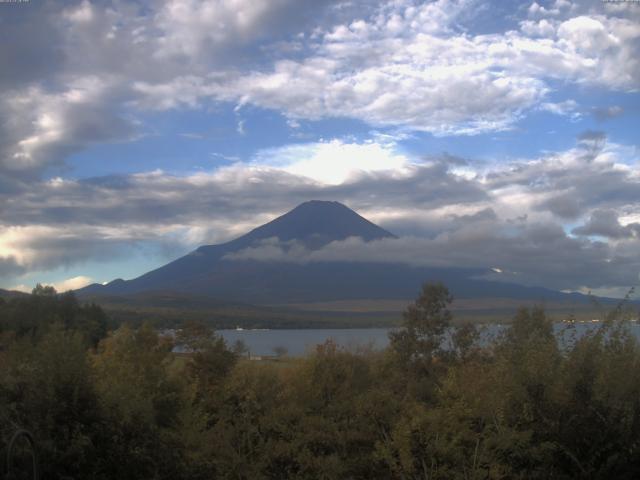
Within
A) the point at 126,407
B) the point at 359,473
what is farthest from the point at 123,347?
the point at 126,407

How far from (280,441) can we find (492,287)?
619 ft

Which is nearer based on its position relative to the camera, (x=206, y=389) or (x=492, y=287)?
(x=206, y=389)

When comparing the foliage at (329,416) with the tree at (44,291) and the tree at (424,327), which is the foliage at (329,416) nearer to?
the tree at (424,327)

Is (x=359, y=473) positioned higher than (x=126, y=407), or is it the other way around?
(x=126, y=407)

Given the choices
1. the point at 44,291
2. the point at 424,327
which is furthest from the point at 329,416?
the point at 44,291

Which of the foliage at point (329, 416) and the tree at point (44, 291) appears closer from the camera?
the foliage at point (329, 416)

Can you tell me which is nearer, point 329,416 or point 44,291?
point 329,416

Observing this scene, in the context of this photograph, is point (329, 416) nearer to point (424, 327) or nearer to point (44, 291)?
point (424, 327)

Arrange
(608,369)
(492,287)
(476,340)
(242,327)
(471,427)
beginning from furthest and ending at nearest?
(492,287) < (242,327) < (476,340) < (471,427) < (608,369)

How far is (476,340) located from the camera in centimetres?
3155

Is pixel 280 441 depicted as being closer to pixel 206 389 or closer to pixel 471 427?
pixel 471 427

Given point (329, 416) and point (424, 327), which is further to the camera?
point (424, 327)

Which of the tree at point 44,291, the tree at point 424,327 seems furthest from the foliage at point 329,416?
the tree at point 44,291

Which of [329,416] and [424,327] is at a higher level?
[424,327]
